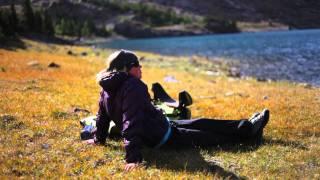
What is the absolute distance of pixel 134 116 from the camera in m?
10.2

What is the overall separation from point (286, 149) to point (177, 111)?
3.55 m

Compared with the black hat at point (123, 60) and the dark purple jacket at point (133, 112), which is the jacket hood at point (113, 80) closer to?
the dark purple jacket at point (133, 112)

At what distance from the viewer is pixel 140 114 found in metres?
10.2

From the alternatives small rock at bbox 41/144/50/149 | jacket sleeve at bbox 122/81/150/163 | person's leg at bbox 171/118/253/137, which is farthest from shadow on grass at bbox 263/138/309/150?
small rock at bbox 41/144/50/149

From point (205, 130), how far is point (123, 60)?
9.81 ft

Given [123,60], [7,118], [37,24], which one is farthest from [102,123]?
[37,24]

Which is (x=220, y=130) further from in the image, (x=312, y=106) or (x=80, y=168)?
(x=312, y=106)

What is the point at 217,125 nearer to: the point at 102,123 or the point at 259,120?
the point at 259,120

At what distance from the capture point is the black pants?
37.7 feet

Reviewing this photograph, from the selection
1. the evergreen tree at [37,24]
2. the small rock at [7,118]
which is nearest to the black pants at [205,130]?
the small rock at [7,118]

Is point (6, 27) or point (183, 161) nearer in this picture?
point (183, 161)

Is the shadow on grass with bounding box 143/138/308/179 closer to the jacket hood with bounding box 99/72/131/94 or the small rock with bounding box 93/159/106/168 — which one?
the small rock with bounding box 93/159/106/168

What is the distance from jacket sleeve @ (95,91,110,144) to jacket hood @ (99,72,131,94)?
31.0 inches

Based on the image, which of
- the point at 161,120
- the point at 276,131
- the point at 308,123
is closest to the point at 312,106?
Answer: the point at 308,123
